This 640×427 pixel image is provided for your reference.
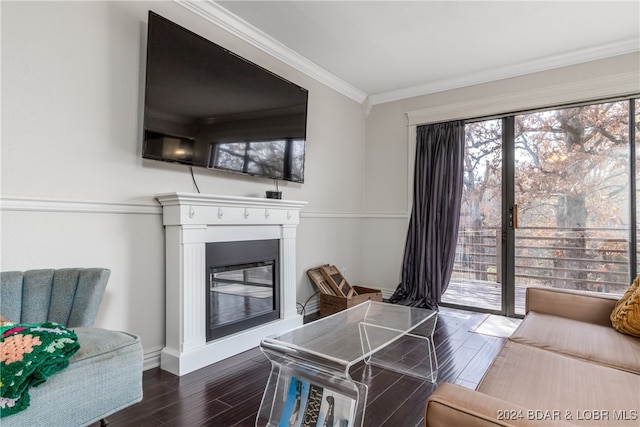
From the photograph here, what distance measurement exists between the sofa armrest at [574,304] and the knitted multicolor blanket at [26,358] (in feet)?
8.01

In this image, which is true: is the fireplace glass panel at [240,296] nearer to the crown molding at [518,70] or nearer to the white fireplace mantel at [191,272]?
the white fireplace mantel at [191,272]

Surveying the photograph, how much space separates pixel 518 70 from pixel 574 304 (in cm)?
238

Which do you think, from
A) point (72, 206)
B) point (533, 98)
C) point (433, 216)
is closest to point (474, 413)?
point (72, 206)

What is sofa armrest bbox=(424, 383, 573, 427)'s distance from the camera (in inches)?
29.4

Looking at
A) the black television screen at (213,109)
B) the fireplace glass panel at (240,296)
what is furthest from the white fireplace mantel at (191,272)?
the black television screen at (213,109)

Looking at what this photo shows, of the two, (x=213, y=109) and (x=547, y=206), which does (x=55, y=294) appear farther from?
(x=547, y=206)

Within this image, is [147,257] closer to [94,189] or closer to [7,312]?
[94,189]

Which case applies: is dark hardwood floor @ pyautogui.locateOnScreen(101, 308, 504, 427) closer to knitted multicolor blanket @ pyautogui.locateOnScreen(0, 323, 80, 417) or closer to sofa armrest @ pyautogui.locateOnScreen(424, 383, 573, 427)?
knitted multicolor blanket @ pyautogui.locateOnScreen(0, 323, 80, 417)

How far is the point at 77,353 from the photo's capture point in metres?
1.19

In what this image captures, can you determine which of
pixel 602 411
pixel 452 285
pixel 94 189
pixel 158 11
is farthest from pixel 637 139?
pixel 94 189

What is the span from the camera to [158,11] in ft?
7.09

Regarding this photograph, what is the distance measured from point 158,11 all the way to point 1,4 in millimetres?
807

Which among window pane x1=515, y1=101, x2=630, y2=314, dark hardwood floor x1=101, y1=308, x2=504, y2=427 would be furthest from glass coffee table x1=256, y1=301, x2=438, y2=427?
window pane x1=515, y1=101, x2=630, y2=314

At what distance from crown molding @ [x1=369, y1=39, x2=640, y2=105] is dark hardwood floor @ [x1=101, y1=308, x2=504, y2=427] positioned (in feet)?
8.57
